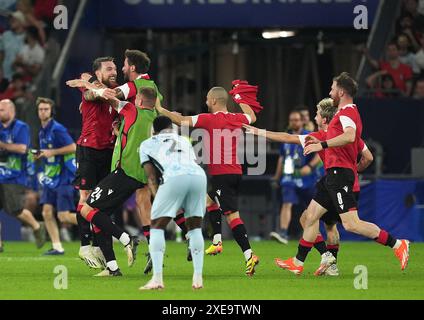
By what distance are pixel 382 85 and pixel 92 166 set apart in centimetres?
1095

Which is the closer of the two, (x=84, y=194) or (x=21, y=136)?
(x=84, y=194)

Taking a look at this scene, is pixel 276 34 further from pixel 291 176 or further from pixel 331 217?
pixel 331 217

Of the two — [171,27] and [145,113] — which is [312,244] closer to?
[145,113]

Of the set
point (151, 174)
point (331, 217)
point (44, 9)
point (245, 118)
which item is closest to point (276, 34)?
point (44, 9)

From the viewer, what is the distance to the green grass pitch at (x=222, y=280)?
1350 cm

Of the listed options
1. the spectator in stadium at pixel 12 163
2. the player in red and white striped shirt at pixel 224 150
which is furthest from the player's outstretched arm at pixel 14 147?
the player in red and white striped shirt at pixel 224 150

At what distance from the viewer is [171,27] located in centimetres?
2789

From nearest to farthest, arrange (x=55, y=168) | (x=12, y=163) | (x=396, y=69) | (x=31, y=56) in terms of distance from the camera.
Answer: (x=55, y=168) → (x=12, y=163) → (x=396, y=69) → (x=31, y=56)

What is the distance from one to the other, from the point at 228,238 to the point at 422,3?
6.26 metres

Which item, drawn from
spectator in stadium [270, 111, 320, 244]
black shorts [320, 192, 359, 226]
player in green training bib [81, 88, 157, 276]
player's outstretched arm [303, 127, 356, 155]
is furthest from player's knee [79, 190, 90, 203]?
spectator in stadium [270, 111, 320, 244]

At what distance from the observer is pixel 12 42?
28.5 m

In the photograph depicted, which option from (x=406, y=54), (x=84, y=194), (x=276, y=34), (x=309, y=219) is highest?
(x=276, y=34)

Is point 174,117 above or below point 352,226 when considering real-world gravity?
above
